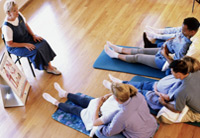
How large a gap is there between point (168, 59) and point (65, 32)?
197 cm

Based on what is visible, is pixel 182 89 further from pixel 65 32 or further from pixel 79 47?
pixel 65 32

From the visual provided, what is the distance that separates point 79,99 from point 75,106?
94 mm

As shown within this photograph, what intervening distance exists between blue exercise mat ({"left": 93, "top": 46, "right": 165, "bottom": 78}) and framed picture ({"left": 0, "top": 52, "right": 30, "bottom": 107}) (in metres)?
1.02

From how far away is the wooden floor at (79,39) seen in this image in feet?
9.18

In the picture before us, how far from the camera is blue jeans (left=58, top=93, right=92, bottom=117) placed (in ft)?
8.88

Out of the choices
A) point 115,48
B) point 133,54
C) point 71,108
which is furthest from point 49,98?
point 133,54

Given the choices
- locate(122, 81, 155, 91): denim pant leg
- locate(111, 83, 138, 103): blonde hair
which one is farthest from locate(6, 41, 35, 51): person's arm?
locate(111, 83, 138, 103): blonde hair

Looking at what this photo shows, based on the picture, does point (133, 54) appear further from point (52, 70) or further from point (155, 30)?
point (52, 70)

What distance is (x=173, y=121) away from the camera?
253 centimetres

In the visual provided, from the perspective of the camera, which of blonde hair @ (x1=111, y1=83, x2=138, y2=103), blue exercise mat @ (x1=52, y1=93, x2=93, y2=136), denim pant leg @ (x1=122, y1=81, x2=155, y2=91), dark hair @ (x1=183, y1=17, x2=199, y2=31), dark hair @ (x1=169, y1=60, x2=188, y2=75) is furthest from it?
denim pant leg @ (x1=122, y1=81, x2=155, y2=91)

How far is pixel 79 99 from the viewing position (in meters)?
2.80

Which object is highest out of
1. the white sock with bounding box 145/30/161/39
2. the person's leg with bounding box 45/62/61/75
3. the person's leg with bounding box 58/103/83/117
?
the white sock with bounding box 145/30/161/39

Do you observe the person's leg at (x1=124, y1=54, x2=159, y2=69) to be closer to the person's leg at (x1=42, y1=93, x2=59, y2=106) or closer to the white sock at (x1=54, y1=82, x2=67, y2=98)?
the white sock at (x1=54, y1=82, x2=67, y2=98)

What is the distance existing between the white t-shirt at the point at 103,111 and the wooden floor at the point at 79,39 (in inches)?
8.1
